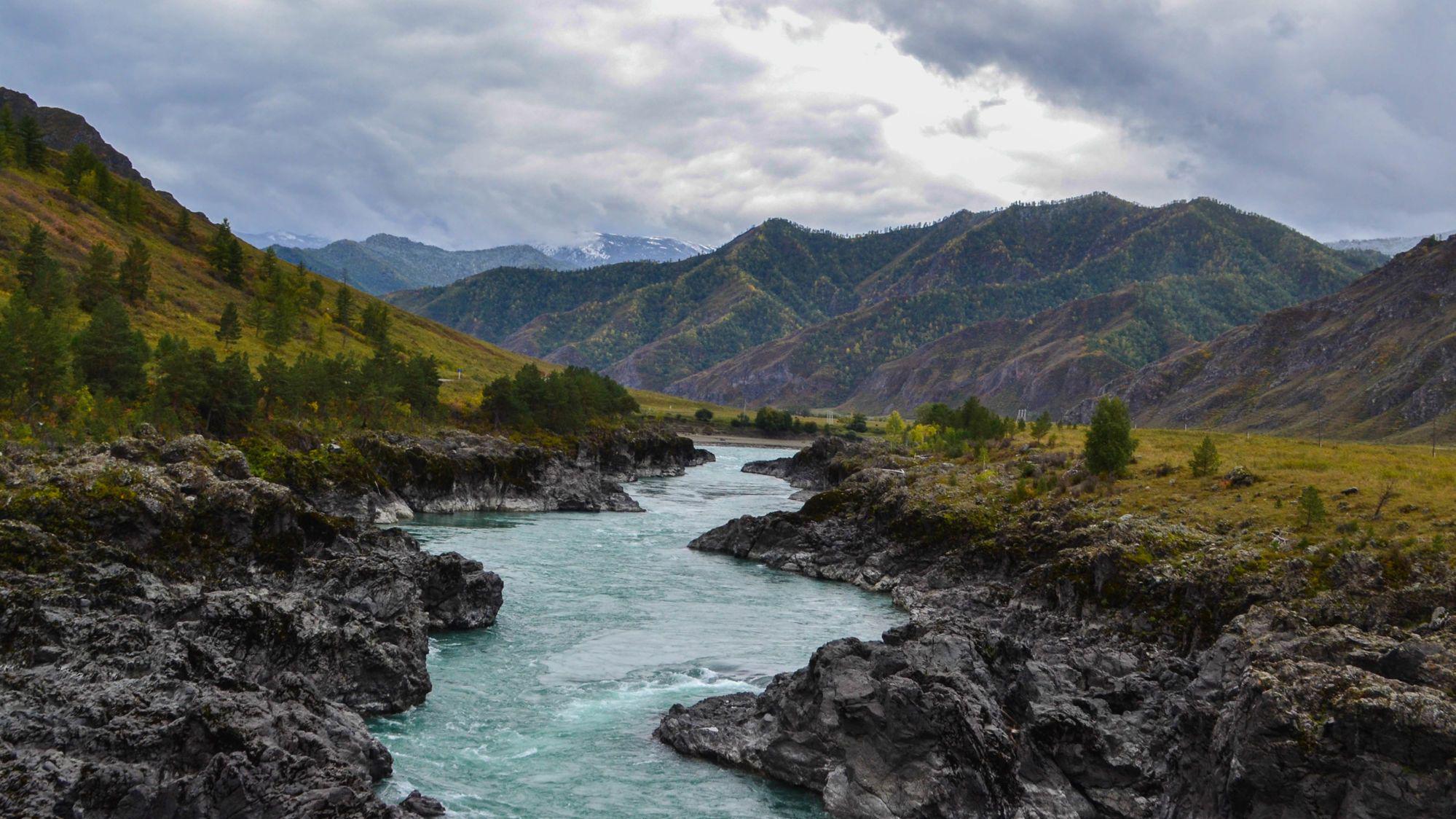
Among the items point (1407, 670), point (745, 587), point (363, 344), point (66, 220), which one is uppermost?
point (66, 220)

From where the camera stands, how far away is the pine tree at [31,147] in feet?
506

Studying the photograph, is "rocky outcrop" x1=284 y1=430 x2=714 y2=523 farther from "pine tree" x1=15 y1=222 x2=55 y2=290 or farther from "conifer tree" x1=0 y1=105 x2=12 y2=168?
"conifer tree" x1=0 y1=105 x2=12 y2=168

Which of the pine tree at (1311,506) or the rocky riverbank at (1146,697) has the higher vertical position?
the pine tree at (1311,506)

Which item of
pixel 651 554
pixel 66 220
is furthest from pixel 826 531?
pixel 66 220

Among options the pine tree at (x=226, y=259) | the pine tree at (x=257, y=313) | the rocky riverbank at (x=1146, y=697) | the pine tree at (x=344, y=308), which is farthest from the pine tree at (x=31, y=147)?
the rocky riverbank at (x=1146, y=697)

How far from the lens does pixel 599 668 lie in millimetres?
39219

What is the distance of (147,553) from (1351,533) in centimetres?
4906

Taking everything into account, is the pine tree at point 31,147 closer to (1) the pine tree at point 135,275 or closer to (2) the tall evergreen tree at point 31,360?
(1) the pine tree at point 135,275

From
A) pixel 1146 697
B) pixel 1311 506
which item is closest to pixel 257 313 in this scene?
pixel 1311 506

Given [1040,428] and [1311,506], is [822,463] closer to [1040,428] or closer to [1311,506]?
[1040,428]

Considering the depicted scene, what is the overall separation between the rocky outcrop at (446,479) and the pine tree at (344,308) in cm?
7491

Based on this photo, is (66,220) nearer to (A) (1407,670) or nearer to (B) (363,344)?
(B) (363,344)

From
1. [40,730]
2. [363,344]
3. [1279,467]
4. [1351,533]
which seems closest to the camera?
[40,730]

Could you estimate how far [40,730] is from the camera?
765 inches
